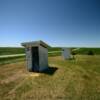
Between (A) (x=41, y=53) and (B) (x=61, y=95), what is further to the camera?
(A) (x=41, y=53)

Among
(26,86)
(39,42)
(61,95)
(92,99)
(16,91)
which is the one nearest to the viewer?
(92,99)

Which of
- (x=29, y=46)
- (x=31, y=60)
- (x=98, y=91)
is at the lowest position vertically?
(x=98, y=91)

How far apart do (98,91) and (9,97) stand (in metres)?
5.52

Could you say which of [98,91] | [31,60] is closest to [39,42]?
[31,60]

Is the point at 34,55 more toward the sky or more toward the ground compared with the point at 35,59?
more toward the sky

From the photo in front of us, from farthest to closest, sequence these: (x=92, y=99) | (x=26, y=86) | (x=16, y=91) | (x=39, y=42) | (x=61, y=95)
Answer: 1. (x=39, y=42)
2. (x=26, y=86)
3. (x=16, y=91)
4. (x=61, y=95)
5. (x=92, y=99)

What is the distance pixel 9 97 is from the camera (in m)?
7.80

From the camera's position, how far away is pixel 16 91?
878cm

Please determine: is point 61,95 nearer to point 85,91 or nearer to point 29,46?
point 85,91

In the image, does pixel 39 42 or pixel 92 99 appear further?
pixel 39 42

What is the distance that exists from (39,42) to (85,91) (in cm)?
797

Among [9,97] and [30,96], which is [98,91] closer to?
[30,96]

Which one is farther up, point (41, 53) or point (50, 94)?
point (41, 53)

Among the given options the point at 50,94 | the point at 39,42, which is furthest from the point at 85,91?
the point at 39,42
